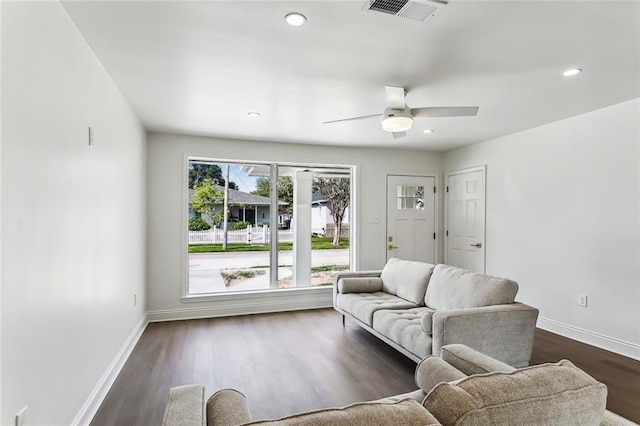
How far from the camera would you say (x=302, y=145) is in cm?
520

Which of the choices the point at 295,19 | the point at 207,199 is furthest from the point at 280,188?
the point at 295,19

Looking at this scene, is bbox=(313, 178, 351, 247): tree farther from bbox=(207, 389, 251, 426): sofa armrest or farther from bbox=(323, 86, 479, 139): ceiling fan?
bbox=(207, 389, 251, 426): sofa armrest

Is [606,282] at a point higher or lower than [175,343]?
higher

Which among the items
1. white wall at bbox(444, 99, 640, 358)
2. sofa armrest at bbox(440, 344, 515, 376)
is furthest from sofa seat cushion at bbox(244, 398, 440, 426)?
white wall at bbox(444, 99, 640, 358)

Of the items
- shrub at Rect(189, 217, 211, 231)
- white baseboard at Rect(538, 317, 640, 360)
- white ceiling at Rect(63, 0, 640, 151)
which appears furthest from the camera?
shrub at Rect(189, 217, 211, 231)

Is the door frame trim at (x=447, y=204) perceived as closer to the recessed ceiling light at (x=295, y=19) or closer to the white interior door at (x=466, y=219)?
the white interior door at (x=466, y=219)

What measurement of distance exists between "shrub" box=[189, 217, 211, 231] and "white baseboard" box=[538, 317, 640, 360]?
440 cm

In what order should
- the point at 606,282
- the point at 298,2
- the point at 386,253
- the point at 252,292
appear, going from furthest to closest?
the point at 386,253
the point at 252,292
the point at 606,282
the point at 298,2

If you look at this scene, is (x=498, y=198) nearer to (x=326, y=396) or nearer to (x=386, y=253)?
(x=386, y=253)

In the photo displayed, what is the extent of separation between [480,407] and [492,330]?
200 cm

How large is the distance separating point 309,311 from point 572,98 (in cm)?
389

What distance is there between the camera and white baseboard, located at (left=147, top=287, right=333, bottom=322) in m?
4.55

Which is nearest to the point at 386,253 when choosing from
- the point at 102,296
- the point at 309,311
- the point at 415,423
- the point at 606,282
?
the point at 309,311

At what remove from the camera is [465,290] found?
3053mm
